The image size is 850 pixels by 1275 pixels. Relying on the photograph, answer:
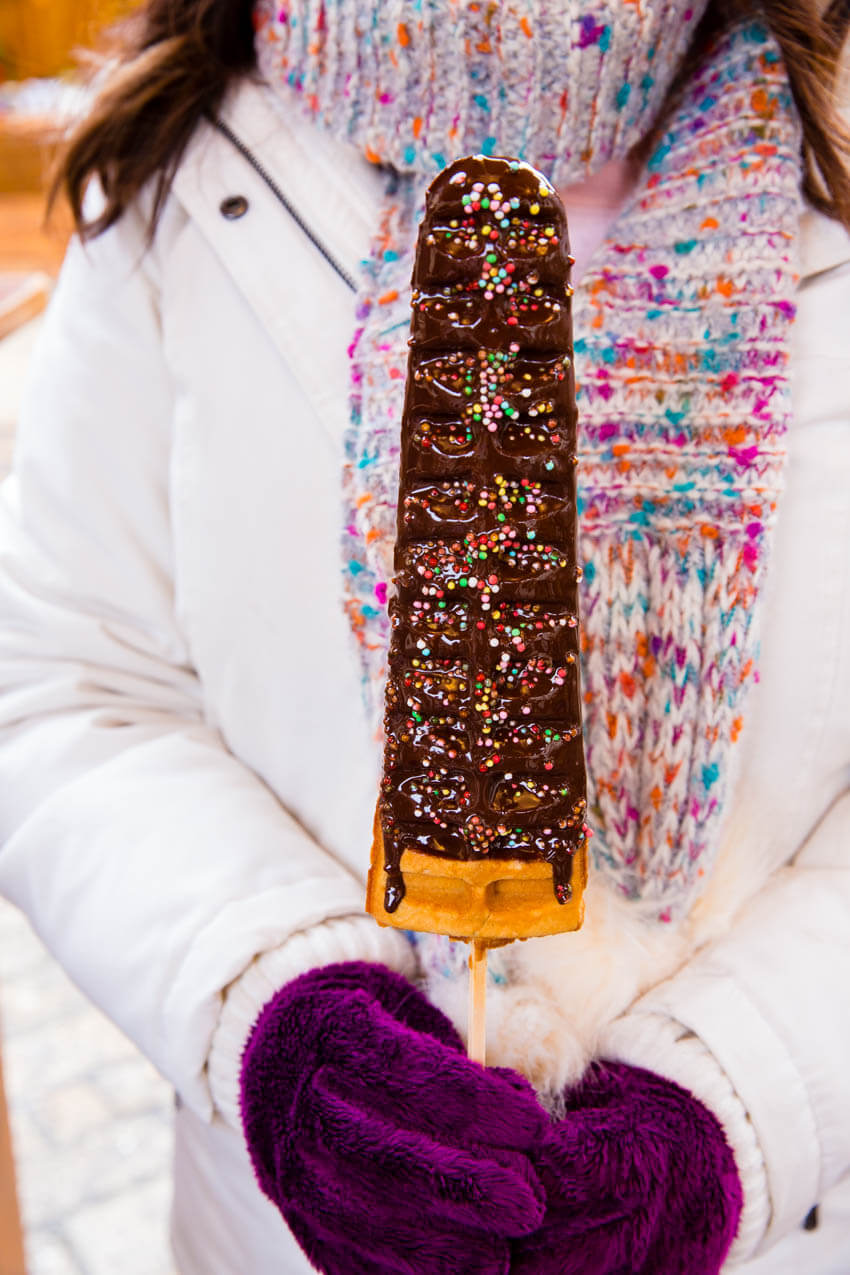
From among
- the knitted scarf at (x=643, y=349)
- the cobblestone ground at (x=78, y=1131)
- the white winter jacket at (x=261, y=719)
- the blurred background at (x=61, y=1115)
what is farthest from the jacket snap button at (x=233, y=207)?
the cobblestone ground at (x=78, y=1131)

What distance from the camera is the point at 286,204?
92 centimetres

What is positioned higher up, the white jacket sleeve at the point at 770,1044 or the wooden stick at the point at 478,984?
the wooden stick at the point at 478,984

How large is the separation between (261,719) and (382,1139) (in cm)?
39

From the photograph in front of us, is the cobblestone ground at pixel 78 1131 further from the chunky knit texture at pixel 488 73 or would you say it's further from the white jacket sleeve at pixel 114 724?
the chunky knit texture at pixel 488 73

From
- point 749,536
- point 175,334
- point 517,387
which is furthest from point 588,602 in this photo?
point 175,334

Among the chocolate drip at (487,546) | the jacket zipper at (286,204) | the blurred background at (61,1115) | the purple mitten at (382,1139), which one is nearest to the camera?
the chocolate drip at (487,546)

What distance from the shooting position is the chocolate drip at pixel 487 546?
1.96 feet

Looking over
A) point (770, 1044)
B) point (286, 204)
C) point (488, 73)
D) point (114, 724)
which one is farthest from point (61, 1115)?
point (488, 73)

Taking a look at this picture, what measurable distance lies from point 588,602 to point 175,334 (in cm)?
45

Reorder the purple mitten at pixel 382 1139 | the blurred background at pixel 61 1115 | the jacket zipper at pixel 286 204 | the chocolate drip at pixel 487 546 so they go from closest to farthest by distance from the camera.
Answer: the chocolate drip at pixel 487 546, the purple mitten at pixel 382 1139, the jacket zipper at pixel 286 204, the blurred background at pixel 61 1115

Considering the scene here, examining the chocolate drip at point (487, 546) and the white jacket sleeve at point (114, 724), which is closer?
the chocolate drip at point (487, 546)

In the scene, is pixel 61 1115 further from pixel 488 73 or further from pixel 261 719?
pixel 488 73

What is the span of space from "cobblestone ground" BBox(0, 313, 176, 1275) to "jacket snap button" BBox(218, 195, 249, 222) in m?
1.12

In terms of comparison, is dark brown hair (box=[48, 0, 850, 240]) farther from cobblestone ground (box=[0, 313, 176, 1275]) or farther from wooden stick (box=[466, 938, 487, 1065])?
cobblestone ground (box=[0, 313, 176, 1275])
